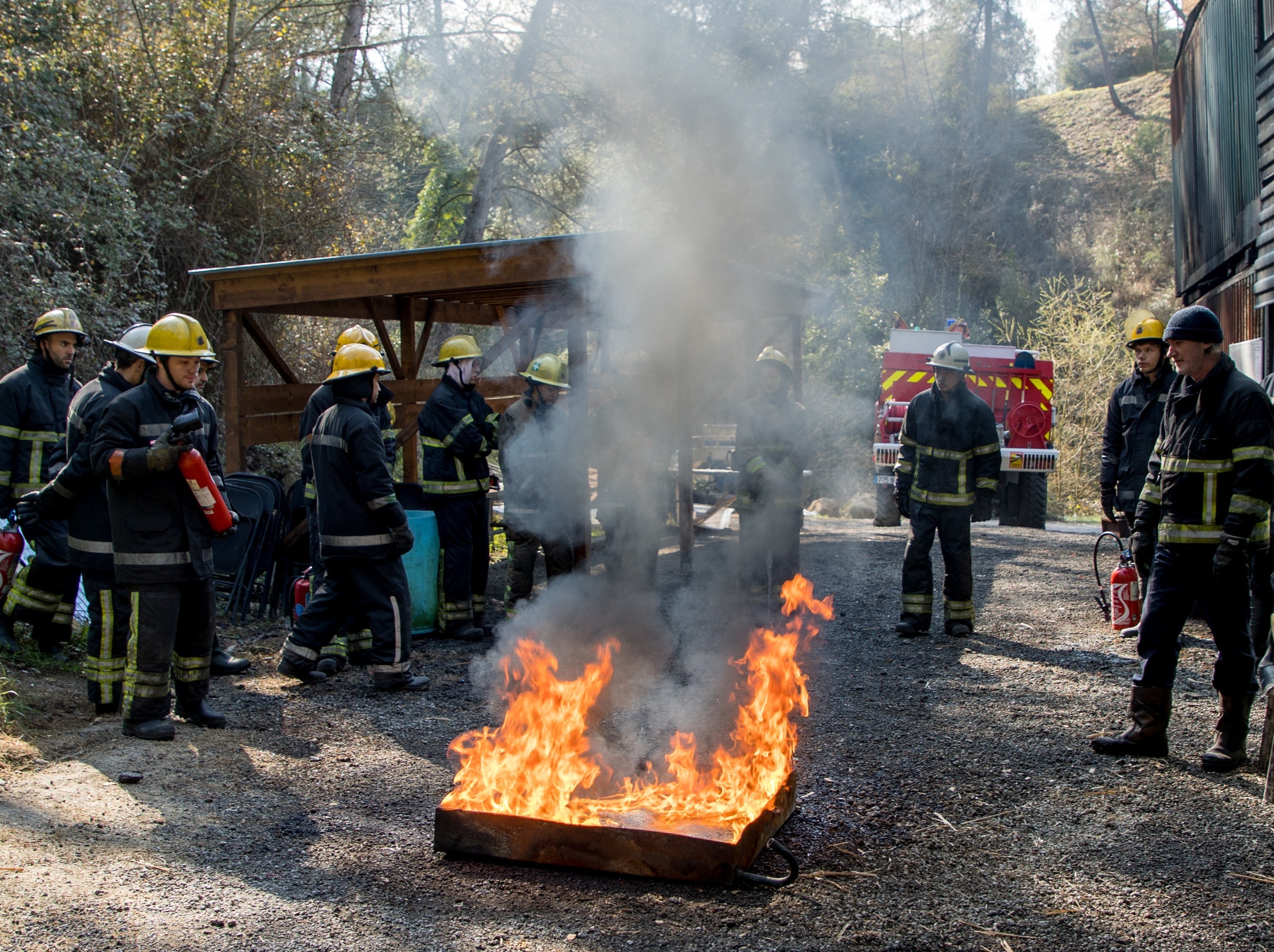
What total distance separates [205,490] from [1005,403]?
33.9ft

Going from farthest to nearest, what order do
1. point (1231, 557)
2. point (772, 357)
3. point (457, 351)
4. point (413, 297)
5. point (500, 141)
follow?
point (500, 141) < point (413, 297) < point (772, 357) < point (457, 351) < point (1231, 557)

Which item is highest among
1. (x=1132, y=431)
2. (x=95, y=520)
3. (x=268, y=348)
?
(x=268, y=348)

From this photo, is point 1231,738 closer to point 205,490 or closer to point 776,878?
point 776,878

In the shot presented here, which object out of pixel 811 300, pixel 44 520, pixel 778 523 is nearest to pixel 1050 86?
pixel 811 300

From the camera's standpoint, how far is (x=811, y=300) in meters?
9.36

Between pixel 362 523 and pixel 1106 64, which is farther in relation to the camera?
pixel 1106 64

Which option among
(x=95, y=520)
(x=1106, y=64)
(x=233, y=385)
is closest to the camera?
(x=95, y=520)

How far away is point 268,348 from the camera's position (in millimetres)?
→ 8680

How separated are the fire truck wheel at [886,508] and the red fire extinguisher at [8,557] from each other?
9.54 meters

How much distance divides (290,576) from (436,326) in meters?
10.4

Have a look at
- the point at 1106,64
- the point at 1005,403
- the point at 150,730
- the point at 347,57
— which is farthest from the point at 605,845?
the point at 1106,64

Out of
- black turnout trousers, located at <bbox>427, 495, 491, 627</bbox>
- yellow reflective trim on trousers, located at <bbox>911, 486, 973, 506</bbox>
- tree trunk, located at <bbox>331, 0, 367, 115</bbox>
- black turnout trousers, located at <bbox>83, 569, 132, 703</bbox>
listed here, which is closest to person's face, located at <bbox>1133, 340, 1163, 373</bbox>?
yellow reflective trim on trousers, located at <bbox>911, 486, 973, 506</bbox>

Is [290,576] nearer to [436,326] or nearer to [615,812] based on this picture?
[615,812]

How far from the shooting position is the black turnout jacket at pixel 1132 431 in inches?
244
